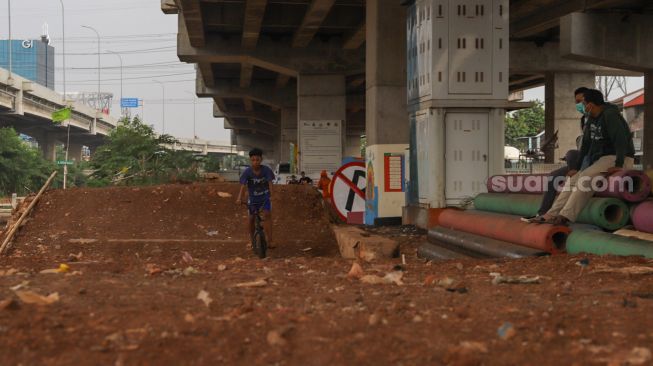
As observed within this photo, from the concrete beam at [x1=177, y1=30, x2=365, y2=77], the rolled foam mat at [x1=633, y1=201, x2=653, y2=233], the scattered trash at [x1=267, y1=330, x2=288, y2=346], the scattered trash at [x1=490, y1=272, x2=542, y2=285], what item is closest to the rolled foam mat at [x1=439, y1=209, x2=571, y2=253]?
the rolled foam mat at [x1=633, y1=201, x2=653, y2=233]

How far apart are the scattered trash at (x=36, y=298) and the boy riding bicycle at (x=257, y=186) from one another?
618 centimetres

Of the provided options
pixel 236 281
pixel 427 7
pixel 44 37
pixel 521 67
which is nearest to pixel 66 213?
pixel 427 7

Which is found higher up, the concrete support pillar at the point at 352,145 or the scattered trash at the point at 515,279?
the concrete support pillar at the point at 352,145

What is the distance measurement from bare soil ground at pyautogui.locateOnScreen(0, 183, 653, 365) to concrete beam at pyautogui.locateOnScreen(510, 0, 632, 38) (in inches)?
623

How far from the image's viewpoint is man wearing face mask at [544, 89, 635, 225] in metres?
8.64

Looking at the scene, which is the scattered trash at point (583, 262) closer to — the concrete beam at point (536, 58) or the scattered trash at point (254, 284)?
the scattered trash at point (254, 284)

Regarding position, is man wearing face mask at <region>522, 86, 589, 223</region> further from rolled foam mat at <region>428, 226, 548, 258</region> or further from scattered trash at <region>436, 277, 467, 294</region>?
scattered trash at <region>436, 277, 467, 294</region>

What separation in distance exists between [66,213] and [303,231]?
5312 mm

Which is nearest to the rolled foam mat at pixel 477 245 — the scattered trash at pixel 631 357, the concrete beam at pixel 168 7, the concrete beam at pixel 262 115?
the scattered trash at pixel 631 357

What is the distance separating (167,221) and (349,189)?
4.23m

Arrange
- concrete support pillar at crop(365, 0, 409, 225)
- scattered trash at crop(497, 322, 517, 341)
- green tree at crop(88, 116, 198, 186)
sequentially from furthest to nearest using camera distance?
1. green tree at crop(88, 116, 198, 186)
2. concrete support pillar at crop(365, 0, 409, 225)
3. scattered trash at crop(497, 322, 517, 341)

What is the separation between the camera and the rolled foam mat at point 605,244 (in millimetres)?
7695

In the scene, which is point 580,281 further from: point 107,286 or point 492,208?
point 492,208

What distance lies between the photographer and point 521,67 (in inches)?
1256
